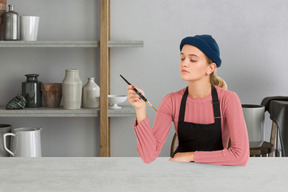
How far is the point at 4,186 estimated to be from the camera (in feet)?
3.74

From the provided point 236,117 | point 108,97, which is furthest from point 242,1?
point 236,117

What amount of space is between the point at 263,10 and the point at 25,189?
7.86 feet

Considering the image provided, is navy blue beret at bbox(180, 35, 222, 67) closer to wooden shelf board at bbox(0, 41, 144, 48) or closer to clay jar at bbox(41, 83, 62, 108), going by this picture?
wooden shelf board at bbox(0, 41, 144, 48)

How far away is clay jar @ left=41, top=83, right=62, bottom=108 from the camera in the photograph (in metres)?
2.77

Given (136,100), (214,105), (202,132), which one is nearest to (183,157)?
(202,132)

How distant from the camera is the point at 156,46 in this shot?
9.74 feet

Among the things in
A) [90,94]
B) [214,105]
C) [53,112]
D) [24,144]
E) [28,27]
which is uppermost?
[28,27]

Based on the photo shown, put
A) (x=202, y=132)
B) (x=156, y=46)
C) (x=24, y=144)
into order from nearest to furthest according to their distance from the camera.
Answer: (x=202, y=132)
(x=24, y=144)
(x=156, y=46)

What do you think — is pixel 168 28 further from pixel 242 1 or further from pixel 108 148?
pixel 108 148

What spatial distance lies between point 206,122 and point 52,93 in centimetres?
170

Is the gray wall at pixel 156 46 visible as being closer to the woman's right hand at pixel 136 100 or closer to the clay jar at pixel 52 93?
the clay jar at pixel 52 93

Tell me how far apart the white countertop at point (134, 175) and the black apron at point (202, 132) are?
0.25 feet

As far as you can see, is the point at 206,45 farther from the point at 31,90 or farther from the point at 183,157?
the point at 31,90

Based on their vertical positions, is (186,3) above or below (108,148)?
above
